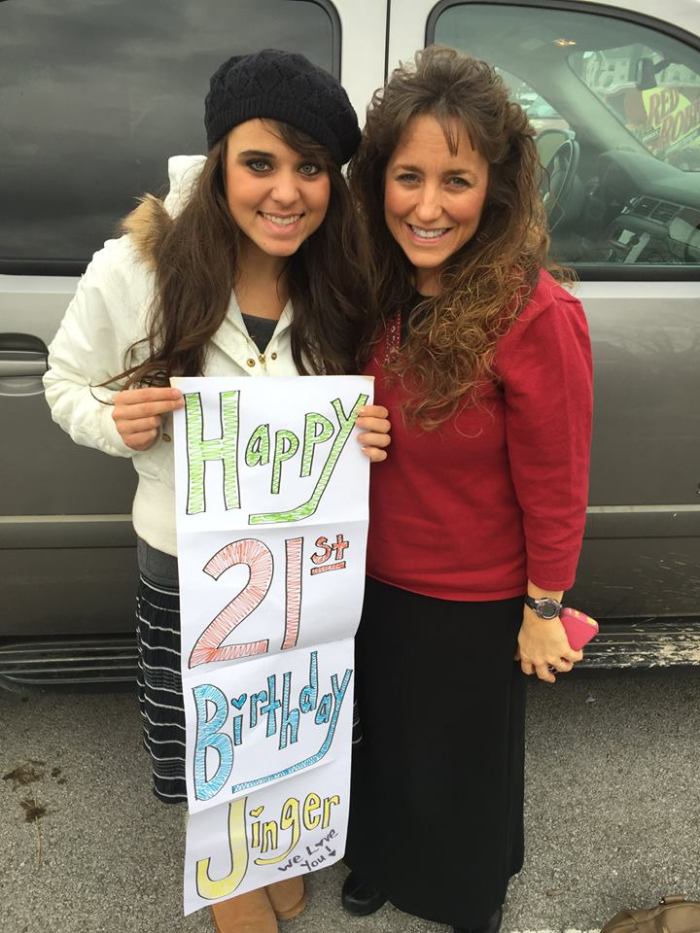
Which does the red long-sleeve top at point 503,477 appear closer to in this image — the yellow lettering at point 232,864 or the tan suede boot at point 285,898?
the yellow lettering at point 232,864

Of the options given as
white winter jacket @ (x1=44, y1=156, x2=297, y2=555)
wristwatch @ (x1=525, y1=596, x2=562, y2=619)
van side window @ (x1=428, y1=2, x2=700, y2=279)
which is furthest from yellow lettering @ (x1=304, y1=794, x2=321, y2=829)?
van side window @ (x1=428, y1=2, x2=700, y2=279)

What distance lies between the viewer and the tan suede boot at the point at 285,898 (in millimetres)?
1854

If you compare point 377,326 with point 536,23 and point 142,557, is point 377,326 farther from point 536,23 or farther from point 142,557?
point 536,23

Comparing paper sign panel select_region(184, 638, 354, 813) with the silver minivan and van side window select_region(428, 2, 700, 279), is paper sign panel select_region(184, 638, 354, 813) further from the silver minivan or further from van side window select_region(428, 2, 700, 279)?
van side window select_region(428, 2, 700, 279)

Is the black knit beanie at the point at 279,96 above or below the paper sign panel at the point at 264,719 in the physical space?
above

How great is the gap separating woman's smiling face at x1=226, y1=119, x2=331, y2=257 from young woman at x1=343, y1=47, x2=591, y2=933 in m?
0.14

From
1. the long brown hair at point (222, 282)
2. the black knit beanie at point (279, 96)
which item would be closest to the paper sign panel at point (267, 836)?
the long brown hair at point (222, 282)

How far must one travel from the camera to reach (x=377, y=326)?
1.40m

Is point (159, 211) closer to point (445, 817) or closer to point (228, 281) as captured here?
point (228, 281)

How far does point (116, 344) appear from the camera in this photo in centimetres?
132

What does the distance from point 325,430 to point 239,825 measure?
878 millimetres

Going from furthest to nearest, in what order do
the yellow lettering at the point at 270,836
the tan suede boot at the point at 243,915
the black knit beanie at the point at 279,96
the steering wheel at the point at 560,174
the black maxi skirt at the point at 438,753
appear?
the steering wheel at the point at 560,174 → the tan suede boot at the point at 243,915 → the yellow lettering at the point at 270,836 → the black maxi skirt at the point at 438,753 → the black knit beanie at the point at 279,96

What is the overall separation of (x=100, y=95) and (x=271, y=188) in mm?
904

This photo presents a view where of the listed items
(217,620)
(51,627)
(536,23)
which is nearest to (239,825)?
(217,620)
